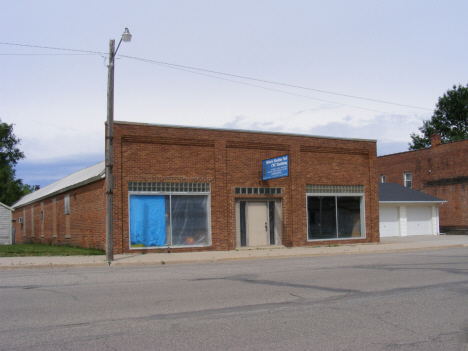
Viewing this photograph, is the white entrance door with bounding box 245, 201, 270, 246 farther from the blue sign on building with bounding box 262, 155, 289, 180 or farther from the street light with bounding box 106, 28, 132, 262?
the street light with bounding box 106, 28, 132, 262

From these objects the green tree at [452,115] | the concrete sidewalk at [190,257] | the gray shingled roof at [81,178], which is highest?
the green tree at [452,115]

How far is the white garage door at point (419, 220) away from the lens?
34.8 m

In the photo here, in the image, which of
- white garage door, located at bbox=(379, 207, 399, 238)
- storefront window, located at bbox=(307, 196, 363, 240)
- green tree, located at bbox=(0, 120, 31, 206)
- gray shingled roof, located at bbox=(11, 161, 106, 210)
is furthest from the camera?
green tree, located at bbox=(0, 120, 31, 206)

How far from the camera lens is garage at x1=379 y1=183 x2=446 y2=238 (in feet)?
111

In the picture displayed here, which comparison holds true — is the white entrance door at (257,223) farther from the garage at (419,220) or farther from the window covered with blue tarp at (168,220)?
the garage at (419,220)

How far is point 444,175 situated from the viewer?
4084cm

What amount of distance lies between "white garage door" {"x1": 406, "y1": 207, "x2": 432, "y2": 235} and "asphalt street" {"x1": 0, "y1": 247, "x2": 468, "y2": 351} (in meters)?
22.6

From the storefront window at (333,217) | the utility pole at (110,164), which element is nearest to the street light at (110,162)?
the utility pole at (110,164)

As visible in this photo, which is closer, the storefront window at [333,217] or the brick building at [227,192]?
the brick building at [227,192]

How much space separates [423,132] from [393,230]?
131ft

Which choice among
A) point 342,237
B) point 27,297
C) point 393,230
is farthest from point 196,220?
point 393,230

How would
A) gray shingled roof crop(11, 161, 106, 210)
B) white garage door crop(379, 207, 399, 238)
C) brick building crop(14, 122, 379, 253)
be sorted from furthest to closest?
white garage door crop(379, 207, 399, 238)
gray shingled roof crop(11, 161, 106, 210)
brick building crop(14, 122, 379, 253)

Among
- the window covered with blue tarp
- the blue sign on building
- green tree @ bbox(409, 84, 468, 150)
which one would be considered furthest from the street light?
green tree @ bbox(409, 84, 468, 150)

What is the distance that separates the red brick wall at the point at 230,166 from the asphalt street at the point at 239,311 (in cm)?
795
